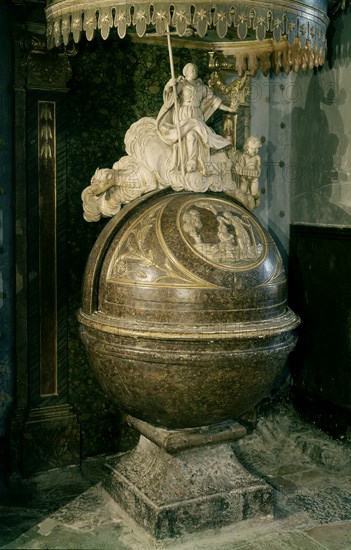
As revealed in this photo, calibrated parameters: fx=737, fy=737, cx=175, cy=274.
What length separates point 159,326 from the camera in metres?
3.38

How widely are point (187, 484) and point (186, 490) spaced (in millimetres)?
34

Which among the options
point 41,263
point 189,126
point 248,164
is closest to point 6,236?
point 41,263

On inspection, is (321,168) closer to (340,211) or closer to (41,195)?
(340,211)

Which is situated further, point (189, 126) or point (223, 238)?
point (189, 126)

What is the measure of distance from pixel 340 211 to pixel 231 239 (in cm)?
145

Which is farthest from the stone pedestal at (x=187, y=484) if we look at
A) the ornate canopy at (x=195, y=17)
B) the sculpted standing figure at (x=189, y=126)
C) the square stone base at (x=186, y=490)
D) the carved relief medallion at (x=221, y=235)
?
the ornate canopy at (x=195, y=17)

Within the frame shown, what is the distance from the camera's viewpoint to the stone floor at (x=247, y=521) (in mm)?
3598

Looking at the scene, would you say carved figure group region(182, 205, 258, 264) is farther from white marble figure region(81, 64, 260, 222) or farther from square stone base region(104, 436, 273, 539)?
square stone base region(104, 436, 273, 539)

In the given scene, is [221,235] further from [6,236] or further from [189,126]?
[6,236]

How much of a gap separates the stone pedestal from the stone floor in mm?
67

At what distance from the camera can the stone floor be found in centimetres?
360

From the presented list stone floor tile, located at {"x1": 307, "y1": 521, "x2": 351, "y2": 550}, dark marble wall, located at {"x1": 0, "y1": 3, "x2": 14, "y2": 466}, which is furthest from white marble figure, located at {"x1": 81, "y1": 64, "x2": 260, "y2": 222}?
stone floor tile, located at {"x1": 307, "y1": 521, "x2": 351, "y2": 550}

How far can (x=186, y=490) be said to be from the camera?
3686mm

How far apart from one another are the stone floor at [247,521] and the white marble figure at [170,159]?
1592 mm
